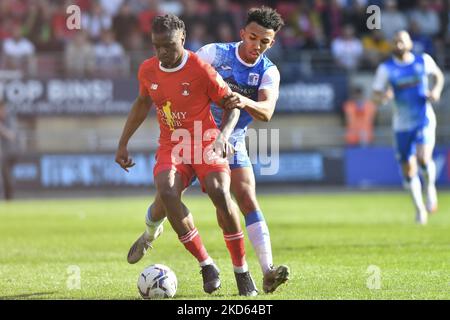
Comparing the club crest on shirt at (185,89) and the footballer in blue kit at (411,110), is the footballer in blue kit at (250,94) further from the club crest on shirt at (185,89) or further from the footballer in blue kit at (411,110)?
the footballer in blue kit at (411,110)

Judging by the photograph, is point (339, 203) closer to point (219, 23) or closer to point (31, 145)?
point (219, 23)

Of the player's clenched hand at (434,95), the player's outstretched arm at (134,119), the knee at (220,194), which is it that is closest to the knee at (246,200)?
the knee at (220,194)

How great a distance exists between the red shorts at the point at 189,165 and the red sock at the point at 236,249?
18.6 inches

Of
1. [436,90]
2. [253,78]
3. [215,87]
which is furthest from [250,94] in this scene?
[436,90]

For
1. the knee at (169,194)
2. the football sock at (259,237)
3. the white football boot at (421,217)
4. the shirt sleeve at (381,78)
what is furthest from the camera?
the shirt sleeve at (381,78)

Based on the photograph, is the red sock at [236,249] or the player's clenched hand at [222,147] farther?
the red sock at [236,249]

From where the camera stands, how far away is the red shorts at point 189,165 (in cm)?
832

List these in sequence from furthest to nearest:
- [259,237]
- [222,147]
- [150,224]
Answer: [150,224], [259,237], [222,147]

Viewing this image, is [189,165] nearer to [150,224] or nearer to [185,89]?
[185,89]

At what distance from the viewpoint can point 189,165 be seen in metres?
8.50

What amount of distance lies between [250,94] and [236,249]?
150 centimetres

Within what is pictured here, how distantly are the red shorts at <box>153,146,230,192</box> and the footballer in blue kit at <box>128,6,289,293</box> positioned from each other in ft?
0.94


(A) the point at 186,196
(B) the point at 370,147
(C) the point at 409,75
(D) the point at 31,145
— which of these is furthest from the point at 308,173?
(C) the point at 409,75

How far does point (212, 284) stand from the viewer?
27.1ft
